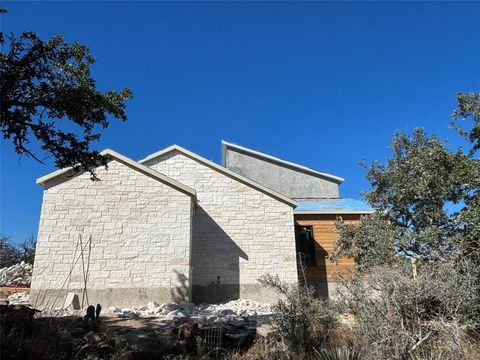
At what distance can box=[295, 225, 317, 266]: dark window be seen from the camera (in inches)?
733

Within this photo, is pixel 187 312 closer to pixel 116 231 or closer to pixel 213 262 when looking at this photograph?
pixel 116 231

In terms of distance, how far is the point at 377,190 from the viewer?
12008mm

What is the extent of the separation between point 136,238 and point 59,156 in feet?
22.1

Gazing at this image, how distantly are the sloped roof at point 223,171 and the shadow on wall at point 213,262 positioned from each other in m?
2.25

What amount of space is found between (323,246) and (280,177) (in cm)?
844

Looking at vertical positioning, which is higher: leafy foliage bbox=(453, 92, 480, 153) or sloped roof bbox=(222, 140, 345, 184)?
sloped roof bbox=(222, 140, 345, 184)

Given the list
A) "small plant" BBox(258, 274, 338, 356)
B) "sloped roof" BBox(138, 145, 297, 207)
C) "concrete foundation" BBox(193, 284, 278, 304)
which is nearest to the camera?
"small plant" BBox(258, 274, 338, 356)

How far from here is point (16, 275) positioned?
A: 2009 centimetres

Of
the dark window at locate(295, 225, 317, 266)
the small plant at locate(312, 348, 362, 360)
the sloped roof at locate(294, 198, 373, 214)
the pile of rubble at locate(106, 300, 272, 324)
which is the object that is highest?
the sloped roof at locate(294, 198, 373, 214)

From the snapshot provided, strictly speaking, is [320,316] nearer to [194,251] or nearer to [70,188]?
[194,251]

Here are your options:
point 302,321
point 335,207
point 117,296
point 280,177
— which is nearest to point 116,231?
point 117,296

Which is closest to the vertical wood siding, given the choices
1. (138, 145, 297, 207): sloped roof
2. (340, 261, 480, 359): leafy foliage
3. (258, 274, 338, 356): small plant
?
(138, 145, 297, 207): sloped roof

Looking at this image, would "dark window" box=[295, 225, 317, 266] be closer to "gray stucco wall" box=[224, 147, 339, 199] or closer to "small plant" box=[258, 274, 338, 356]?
"gray stucco wall" box=[224, 147, 339, 199]

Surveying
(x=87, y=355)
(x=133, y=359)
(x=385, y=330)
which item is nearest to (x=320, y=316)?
(x=385, y=330)
